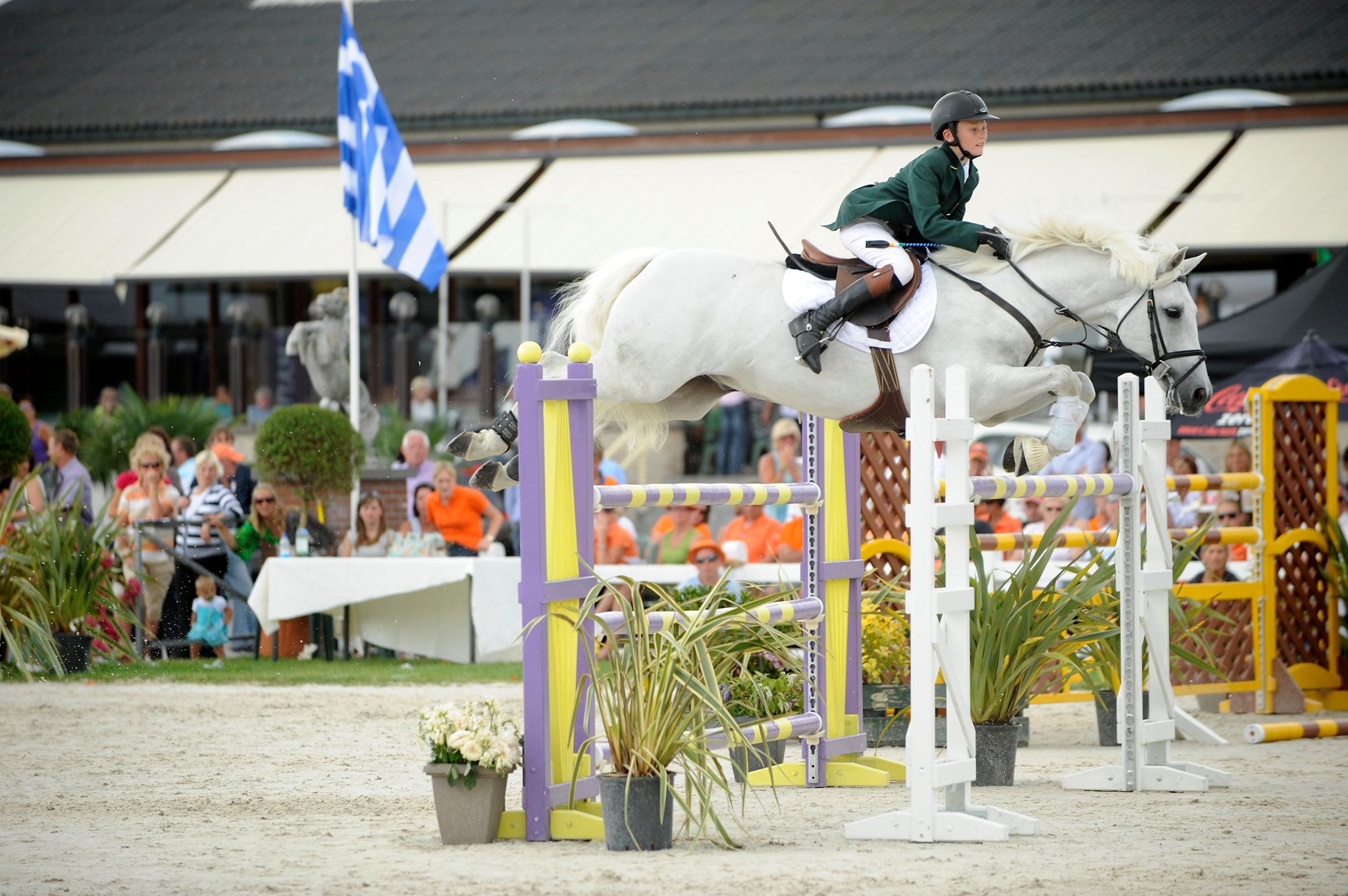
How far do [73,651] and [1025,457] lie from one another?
5696 mm

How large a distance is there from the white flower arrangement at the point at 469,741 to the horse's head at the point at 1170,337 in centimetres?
250

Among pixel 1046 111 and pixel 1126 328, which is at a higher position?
pixel 1046 111

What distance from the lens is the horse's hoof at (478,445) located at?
493 centimetres

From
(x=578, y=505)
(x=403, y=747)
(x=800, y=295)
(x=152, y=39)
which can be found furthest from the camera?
(x=152, y=39)

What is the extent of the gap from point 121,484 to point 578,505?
680 cm

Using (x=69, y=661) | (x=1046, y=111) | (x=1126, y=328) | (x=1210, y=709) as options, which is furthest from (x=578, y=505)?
(x=1046, y=111)

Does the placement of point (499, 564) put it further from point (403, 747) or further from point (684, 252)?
point (684, 252)

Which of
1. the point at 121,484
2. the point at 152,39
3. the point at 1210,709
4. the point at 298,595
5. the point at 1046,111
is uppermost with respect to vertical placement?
the point at 152,39

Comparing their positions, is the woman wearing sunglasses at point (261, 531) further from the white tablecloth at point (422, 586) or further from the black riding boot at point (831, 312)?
the black riding boot at point (831, 312)

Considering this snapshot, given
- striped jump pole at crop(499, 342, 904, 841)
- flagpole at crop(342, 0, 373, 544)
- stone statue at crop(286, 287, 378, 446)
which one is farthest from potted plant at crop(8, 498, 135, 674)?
striped jump pole at crop(499, 342, 904, 841)

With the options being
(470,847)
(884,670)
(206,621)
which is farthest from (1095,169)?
(470,847)

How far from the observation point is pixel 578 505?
454 centimetres

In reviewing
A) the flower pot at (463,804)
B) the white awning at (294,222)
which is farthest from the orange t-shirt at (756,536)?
the white awning at (294,222)

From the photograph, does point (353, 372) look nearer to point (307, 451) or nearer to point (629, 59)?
point (307, 451)
